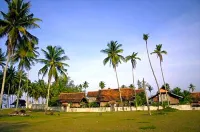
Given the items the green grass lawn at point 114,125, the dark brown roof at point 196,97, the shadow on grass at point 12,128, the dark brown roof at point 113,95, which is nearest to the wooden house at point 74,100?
the dark brown roof at point 113,95

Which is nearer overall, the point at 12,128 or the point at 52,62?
the point at 12,128

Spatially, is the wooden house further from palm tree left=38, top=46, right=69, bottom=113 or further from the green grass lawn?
the green grass lawn

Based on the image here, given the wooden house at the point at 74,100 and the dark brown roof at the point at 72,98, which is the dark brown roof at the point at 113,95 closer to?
the wooden house at the point at 74,100

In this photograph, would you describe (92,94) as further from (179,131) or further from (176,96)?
(179,131)

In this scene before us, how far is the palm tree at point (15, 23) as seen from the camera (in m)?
26.8

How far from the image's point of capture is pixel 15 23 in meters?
27.7

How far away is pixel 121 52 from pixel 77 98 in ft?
63.9

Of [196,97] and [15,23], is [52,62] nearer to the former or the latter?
[15,23]

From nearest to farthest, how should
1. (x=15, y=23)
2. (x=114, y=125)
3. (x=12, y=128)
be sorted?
(x=12, y=128)
(x=114, y=125)
(x=15, y=23)

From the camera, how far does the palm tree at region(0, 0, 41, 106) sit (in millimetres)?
26844

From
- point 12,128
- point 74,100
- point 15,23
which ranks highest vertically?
point 15,23

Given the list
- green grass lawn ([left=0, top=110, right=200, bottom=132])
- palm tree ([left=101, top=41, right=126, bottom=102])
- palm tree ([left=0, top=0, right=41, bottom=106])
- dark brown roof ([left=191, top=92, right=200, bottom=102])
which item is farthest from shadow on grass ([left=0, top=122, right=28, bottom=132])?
dark brown roof ([left=191, top=92, right=200, bottom=102])

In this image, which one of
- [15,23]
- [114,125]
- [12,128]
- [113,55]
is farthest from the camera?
[113,55]

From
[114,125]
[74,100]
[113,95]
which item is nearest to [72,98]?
[74,100]
